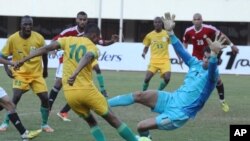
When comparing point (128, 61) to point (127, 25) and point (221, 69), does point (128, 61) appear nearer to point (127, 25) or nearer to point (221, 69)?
point (221, 69)

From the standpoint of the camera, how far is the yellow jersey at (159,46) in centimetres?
1891

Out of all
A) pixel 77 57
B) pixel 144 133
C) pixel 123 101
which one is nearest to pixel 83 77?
pixel 77 57

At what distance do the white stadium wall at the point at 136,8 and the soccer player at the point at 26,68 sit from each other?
100.0 feet

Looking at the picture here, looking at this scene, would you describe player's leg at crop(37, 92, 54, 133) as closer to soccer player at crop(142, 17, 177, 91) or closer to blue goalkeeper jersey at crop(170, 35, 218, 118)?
blue goalkeeper jersey at crop(170, 35, 218, 118)

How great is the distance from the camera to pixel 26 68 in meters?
12.4

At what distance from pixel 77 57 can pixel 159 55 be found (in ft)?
30.3

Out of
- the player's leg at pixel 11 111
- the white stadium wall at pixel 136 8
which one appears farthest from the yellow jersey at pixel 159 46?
the white stadium wall at pixel 136 8

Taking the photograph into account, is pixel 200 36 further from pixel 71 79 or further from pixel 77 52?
pixel 71 79

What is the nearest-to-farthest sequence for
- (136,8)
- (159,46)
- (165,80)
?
(165,80) → (159,46) → (136,8)

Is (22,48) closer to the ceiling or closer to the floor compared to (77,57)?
closer to the floor

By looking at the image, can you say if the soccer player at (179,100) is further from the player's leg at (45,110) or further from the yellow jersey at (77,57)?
the player's leg at (45,110)

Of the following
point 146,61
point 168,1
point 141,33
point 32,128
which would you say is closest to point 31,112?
point 32,128

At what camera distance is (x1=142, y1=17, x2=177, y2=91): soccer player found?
18.6m

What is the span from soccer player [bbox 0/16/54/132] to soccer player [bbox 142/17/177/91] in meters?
6.44
